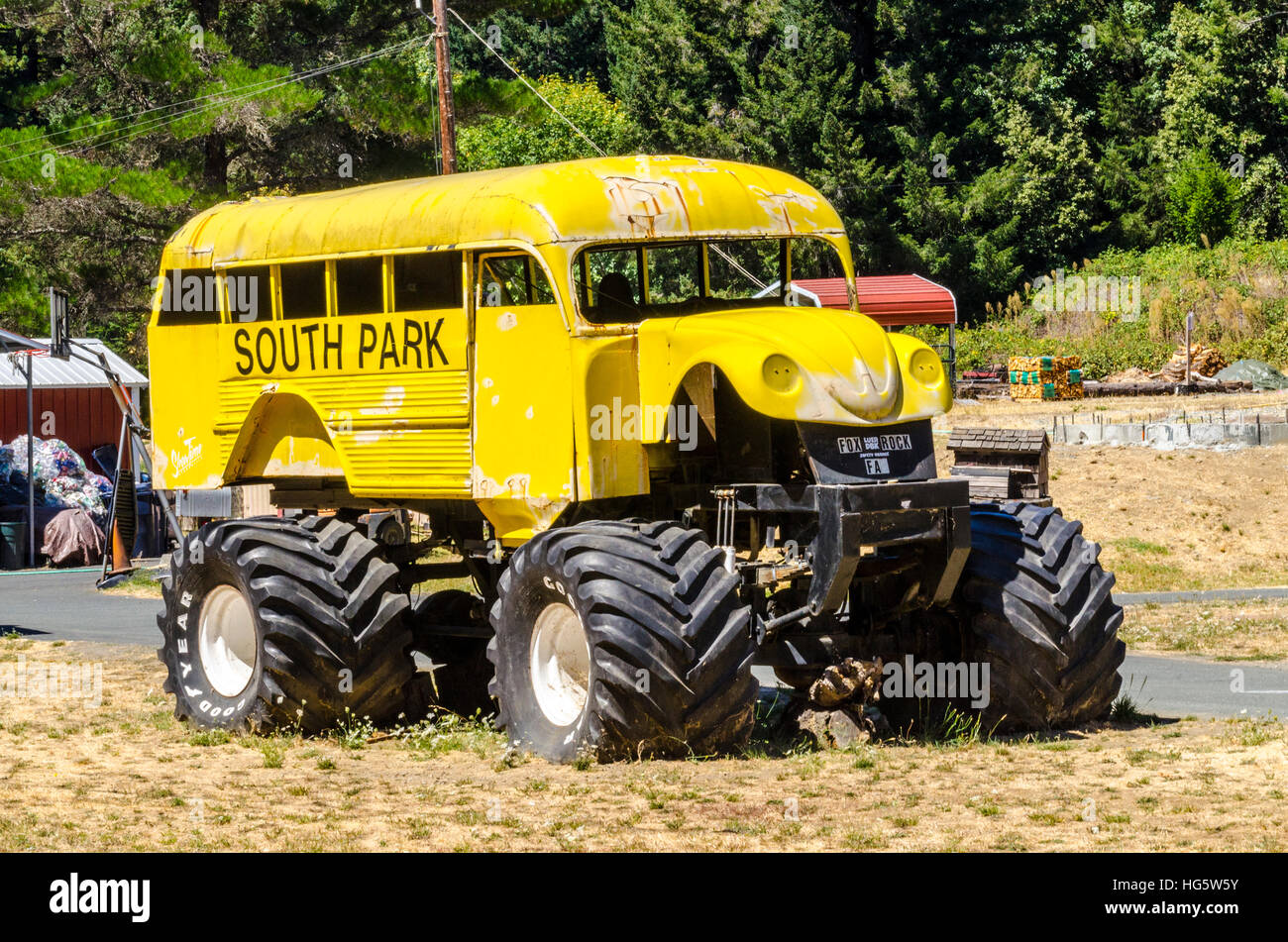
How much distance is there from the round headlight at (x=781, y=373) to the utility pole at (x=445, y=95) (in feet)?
65.5

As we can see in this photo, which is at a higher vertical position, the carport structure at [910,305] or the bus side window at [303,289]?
the carport structure at [910,305]

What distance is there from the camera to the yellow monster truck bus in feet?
33.7

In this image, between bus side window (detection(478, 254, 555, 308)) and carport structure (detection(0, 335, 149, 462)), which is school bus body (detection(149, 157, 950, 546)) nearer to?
bus side window (detection(478, 254, 555, 308))

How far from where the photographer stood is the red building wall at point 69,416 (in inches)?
1366

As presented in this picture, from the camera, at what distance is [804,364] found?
10.3 metres

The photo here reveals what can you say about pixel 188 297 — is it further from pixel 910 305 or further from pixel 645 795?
pixel 910 305

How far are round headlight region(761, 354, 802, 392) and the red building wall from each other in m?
27.1

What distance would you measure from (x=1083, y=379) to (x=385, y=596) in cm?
3641

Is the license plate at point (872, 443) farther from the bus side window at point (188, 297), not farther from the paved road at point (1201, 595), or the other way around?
the paved road at point (1201, 595)

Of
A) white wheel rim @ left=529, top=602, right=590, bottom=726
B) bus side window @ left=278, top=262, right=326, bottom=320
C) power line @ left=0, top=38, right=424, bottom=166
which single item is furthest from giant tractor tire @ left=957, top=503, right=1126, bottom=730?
power line @ left=0, top=38, right=424, bottom=166

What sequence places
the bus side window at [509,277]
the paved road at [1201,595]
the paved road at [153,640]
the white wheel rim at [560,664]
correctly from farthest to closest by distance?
the paved road at [1201,595], the paved road at [153,640], the bus side window at [509,277], the white wheel rim at [560,664]

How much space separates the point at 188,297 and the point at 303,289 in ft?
4.27

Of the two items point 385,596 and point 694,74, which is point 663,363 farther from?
point 694,74
